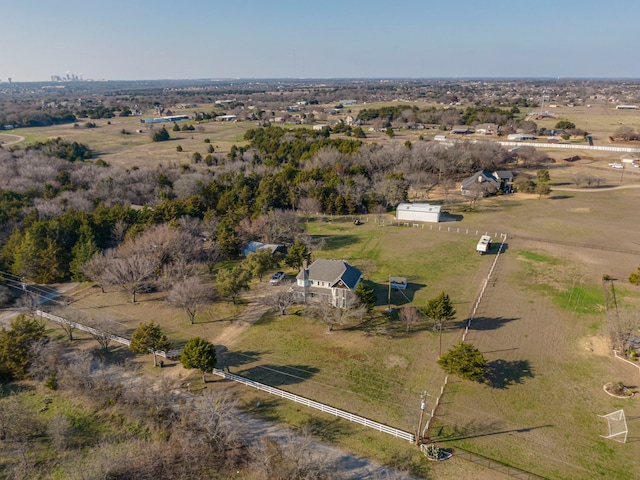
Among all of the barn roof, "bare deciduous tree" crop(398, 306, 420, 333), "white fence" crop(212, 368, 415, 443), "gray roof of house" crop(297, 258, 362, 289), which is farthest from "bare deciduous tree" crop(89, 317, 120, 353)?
the barn roof

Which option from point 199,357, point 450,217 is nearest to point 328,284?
point 199,357

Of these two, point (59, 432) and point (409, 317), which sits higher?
point (409, 317)

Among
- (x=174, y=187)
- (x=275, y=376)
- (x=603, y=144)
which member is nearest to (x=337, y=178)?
(x=174, y=187)

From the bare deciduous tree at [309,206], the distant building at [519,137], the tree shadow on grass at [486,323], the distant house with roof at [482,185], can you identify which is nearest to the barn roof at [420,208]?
the bare deciduous tree at [309,206]

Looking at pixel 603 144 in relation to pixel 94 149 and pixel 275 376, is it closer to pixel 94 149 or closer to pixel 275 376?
pixel 275 376

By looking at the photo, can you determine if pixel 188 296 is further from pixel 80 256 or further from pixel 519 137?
pixel 519 137

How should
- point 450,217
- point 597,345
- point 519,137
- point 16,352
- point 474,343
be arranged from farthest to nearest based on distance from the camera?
1. point 519,137
2. point 450,217
3. point 474,343
4. point 597,345
5. point 16,352
